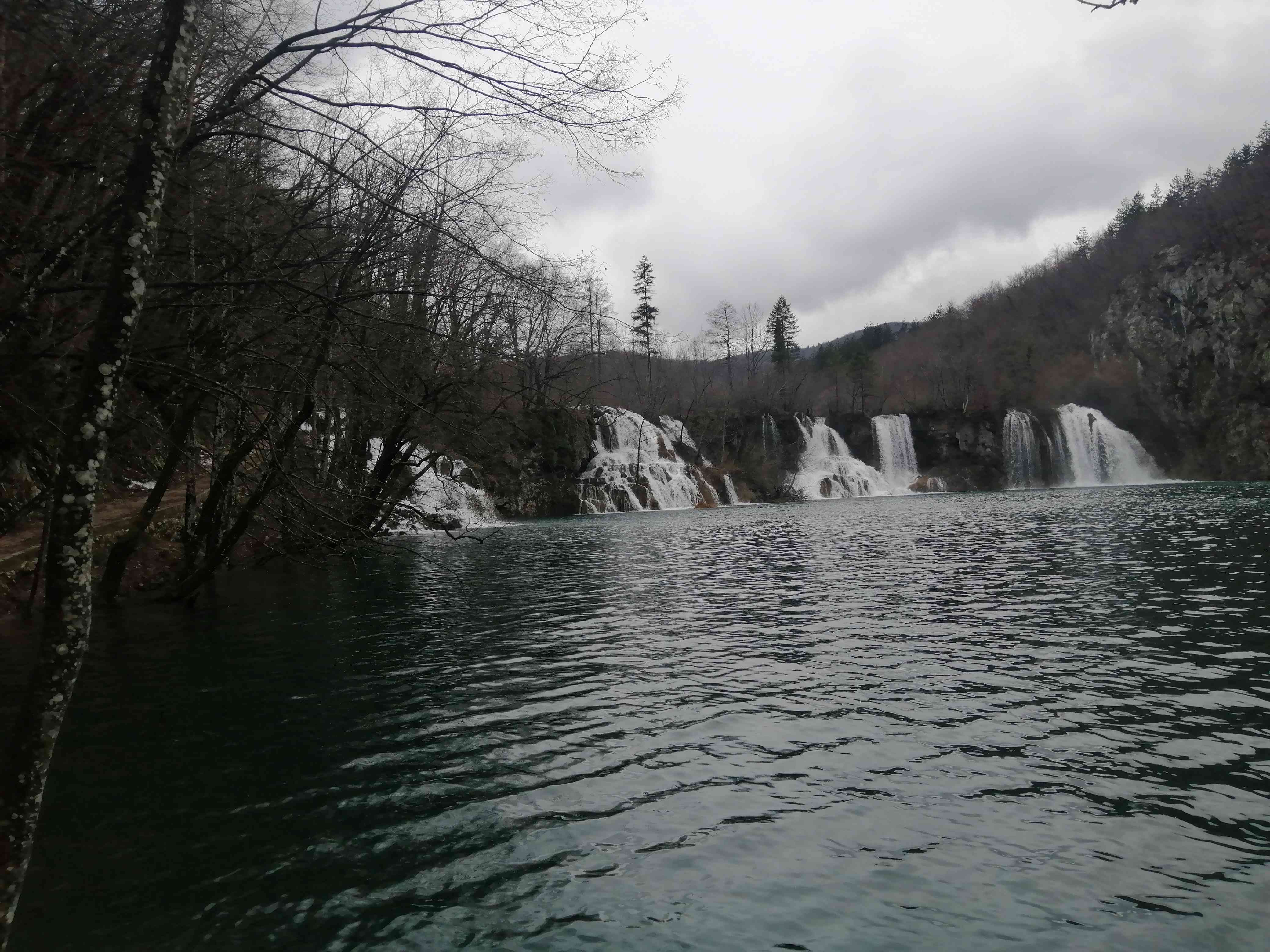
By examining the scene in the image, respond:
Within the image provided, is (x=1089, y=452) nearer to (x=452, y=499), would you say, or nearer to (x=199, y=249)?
(x=452, y=499)

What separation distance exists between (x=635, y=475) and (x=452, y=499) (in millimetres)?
14158

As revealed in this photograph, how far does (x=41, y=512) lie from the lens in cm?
1638

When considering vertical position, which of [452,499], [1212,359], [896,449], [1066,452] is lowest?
[452,499]

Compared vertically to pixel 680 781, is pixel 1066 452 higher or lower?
higher

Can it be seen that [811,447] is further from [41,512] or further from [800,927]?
[800,927]

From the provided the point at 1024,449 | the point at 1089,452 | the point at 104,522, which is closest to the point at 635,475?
the point at 1024,449

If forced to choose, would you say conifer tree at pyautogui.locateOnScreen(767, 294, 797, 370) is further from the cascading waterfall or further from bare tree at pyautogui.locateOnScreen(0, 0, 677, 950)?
bare tree at pyautogui.locateOnScreen(0, 0, 677, 950)

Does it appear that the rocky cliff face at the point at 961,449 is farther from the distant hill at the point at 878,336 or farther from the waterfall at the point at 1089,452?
the distant hill at the point at 878,336

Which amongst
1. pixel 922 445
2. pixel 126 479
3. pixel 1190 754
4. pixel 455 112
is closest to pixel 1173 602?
pixel 1190 754

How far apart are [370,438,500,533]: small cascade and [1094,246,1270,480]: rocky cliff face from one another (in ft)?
193

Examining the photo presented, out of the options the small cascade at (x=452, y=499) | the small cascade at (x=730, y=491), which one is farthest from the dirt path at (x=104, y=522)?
the small cascade at (x=730, y=491)

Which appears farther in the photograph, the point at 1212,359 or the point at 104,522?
the point at 1212,359

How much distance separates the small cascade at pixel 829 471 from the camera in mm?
59062

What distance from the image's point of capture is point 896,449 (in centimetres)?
6462
